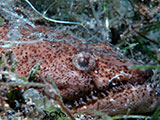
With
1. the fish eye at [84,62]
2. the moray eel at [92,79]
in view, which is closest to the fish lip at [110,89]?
Result: the moray eel at [92,79]

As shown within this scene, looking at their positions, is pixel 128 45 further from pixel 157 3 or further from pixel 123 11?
pixel 157 3

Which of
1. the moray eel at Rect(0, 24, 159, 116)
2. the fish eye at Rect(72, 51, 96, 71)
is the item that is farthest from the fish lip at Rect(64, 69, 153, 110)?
the fish eye at Rect(72, 51, 96, 71)

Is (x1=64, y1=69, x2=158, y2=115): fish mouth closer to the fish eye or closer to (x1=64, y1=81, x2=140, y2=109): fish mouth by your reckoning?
(x1=64, y1=81, x2=140, y2=109): fish mouth

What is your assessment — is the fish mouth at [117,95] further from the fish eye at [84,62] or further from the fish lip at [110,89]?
the fish eye at [84,62]


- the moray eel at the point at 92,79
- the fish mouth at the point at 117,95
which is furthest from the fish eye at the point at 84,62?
the fish mouth at the point at 117,95

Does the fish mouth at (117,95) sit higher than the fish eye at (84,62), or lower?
lower

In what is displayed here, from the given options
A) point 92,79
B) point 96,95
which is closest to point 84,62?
point 92,79

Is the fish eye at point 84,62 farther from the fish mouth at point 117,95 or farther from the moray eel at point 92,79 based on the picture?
the fish mouth at point 117,95

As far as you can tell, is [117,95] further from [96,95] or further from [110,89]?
[96,95]
